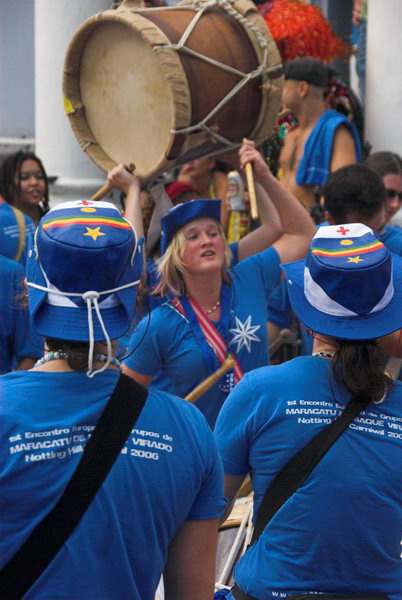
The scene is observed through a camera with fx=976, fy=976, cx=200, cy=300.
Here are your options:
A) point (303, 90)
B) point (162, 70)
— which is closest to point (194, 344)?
point (162, 70)

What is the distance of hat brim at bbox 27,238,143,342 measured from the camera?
1932 millimetres

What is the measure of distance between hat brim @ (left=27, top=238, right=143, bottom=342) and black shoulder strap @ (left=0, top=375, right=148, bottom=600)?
0.13m

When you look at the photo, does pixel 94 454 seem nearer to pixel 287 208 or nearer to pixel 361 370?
pixel 361 370

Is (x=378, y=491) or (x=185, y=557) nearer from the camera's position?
(x=185, y=557)

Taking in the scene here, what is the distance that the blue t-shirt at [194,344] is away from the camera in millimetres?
3652

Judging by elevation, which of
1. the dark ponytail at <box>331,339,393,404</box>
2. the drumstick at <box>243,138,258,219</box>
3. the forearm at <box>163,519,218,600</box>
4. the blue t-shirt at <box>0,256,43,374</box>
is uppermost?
the dark ponytail at <box>331,339,393,404</box>

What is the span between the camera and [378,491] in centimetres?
216

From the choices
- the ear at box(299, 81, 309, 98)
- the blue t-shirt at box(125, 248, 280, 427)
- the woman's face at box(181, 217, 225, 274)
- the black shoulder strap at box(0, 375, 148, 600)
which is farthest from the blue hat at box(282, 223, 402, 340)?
the ear at box(299, 81, 309, 98)

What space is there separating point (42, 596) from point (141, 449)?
1.07ft

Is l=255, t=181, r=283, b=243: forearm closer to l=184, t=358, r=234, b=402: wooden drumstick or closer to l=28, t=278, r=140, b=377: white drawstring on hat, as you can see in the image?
l=184, t=358, r=234, b=402: wooden drumstick

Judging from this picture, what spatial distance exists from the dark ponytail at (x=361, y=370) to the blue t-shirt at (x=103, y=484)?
391mm

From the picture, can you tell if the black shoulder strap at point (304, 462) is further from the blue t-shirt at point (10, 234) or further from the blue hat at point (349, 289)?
the blue t-shirt at point (10, 234)

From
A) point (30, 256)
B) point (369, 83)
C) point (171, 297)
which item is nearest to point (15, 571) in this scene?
point (30, 256)

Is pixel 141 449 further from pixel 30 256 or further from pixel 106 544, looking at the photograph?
pixel 30 256
